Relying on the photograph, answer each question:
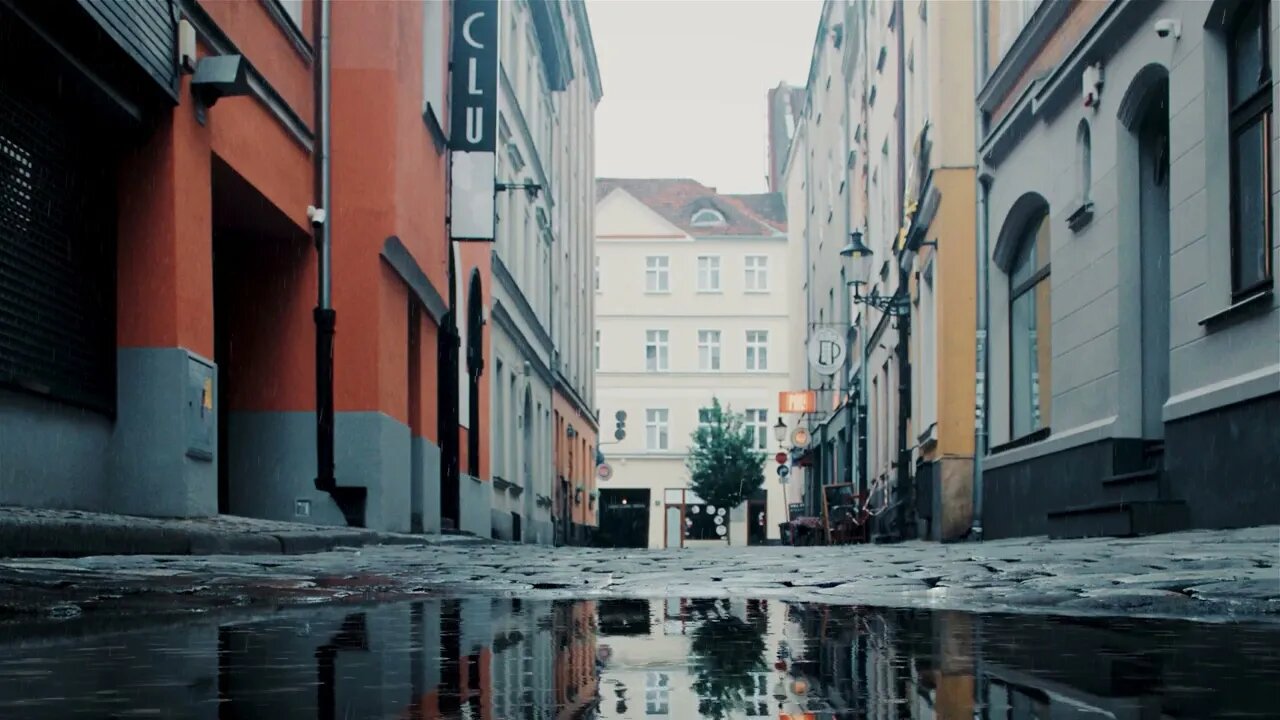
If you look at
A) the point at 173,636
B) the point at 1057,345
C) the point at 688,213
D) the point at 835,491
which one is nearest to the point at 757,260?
the point at 688,213

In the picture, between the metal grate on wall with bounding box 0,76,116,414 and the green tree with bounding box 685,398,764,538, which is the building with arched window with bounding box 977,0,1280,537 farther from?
the green tree with bounding box 685,398,764,538

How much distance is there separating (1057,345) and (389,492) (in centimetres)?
644

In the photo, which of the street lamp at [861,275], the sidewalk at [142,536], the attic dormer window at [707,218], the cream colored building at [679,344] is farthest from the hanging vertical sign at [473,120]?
the attic dormer window at [707,218]

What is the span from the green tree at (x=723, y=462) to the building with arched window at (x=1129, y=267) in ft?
141

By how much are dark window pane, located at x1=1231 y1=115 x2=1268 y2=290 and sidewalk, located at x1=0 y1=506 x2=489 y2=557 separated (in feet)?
20.2

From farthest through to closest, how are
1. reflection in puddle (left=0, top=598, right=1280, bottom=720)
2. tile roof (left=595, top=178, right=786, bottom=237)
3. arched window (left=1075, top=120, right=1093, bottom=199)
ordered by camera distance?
tile roof (left=595, top=178, right=786, bottom=237)
arched window (left=1075, top=120, right=1093, bottom=199)
reflection in puddle (left=0, top=598, right=1280, bottom=720)

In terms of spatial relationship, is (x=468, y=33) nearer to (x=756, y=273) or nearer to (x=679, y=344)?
(x=679, y=344)

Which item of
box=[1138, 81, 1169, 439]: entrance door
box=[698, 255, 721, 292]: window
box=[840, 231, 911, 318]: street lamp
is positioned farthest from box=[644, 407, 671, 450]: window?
box=[1138, 81, 1169, 439]: entrance door

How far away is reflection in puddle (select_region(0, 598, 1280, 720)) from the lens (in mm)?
2436

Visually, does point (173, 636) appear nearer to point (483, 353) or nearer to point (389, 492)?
point (389, 492)

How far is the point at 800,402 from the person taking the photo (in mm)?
45719

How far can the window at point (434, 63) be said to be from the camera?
1733cm

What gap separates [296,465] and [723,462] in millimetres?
47479

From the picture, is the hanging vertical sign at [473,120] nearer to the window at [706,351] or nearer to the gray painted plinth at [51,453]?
the gray painted plinth at [51,453]
